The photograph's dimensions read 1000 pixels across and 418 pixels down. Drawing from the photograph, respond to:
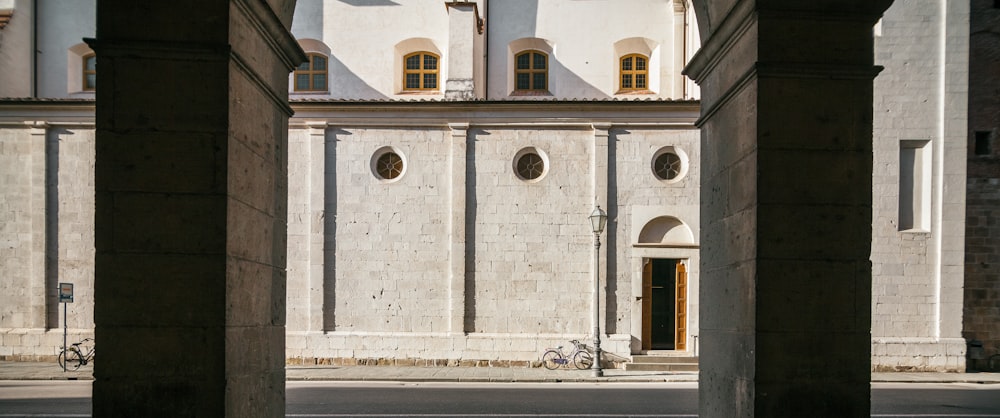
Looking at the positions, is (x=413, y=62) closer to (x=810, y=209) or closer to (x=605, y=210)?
(x=605, y=210)

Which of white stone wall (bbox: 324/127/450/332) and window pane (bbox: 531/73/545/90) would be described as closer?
white stone wall (bbox: 324/127/450/332)

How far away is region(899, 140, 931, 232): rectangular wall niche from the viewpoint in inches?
862

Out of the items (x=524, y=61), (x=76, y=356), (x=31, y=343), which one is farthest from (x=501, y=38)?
(x=31, y=343)

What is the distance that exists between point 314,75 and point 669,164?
35.7 ft

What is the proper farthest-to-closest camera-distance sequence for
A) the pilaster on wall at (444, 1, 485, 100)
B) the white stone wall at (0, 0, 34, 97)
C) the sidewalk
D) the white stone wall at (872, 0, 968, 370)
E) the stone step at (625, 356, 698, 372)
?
the white stone wall at (0, 0, 34, 97) → the pilaster on wall at (444, 1, 485, 100) → the white stone wall at (872, 0, 968, 370) → the stone step at (625, 356, 698, 372) → the sidewalk

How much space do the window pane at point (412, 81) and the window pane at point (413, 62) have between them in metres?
0.24

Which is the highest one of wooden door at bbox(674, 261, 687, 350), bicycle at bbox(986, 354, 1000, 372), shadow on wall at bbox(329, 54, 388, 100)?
shadow on wall at bbox(329, 54, 388, 100)

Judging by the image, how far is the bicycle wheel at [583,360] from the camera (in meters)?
21.5

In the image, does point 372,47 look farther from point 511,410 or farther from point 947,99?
→ point 947,99

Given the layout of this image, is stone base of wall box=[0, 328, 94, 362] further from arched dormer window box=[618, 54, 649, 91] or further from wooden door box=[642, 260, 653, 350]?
arched dormer window box=[618, 54, 649, 91]

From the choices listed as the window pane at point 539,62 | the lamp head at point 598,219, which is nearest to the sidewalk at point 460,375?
the lamp head at point 598,219

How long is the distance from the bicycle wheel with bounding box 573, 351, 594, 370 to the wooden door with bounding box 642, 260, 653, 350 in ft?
5.80

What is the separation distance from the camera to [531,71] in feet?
80.3

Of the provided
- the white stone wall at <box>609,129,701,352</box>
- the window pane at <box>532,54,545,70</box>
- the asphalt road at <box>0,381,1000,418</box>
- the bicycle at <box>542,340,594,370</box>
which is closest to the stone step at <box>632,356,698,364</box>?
the white stone wall at <box>609,129,701,352</box>
